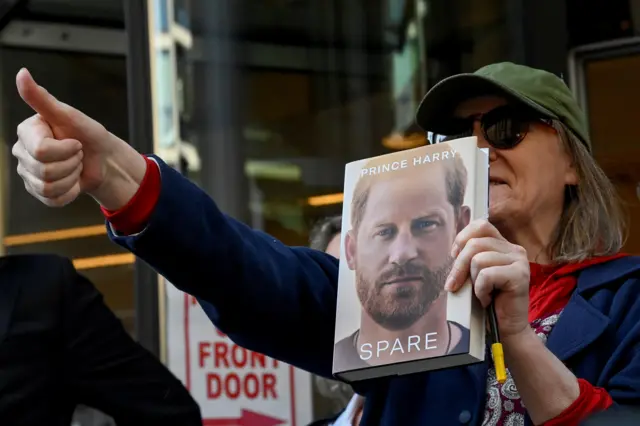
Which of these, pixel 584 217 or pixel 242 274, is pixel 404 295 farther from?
pixel 584 217

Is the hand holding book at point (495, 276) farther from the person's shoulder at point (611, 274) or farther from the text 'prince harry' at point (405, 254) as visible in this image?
the person's shoulder at point (611, 274)

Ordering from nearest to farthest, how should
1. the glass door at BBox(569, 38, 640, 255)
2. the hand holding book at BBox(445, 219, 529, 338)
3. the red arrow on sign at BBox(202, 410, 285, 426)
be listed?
the hand holding book at BBox(445, 219, 529, 338) < the glass door at BBox(569, 38, 640, 255) < the red arrow on sign at BBox(202, 410, 285, 426)

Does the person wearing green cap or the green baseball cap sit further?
the green baseball cap

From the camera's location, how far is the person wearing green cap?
1778 mm

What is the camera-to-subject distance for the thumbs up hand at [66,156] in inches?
64.9

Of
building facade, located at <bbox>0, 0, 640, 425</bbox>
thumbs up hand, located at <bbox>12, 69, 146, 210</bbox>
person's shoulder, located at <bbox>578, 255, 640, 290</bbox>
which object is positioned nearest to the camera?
thumbs up hand, located at <bbox>12, 69, 146, 210</bbox>

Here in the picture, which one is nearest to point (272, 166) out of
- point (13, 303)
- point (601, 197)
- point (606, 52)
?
point (606, 52)

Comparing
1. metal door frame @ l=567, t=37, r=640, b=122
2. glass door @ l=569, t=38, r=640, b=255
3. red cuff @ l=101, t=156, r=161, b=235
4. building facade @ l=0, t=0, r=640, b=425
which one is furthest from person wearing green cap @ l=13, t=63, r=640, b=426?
building facade @ l=0, t=0, r=640, b=425

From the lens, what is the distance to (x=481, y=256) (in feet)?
5.82

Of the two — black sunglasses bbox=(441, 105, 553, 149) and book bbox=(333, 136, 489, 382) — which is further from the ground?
black sunglasses bbox=(441, 105, 553, 149)

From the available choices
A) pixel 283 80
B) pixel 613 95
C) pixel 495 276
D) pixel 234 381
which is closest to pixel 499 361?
pixel 495 276

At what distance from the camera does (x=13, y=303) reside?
9.51 feet

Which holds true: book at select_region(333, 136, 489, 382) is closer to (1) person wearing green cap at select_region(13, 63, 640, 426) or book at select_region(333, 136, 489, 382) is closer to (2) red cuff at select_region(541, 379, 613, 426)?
(1) person wearing green cap at select_region(13, 63, 640, 426)

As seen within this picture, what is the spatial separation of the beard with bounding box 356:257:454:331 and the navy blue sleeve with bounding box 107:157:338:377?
23 cm
